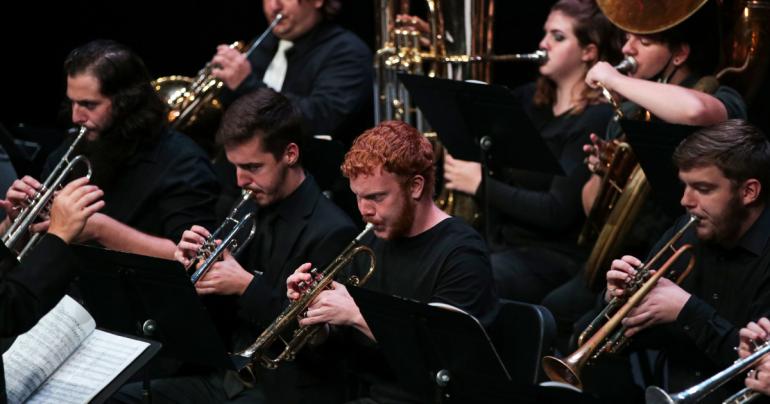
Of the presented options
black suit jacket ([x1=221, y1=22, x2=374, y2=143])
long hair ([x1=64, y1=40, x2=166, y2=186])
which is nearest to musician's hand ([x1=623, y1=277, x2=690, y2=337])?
long hair ([x1=64, y1=40, x2=166, y2=186])

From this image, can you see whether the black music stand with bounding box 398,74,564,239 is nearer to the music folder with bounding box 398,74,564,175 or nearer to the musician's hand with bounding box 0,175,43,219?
the music folder with bounding box 398,74,564,175

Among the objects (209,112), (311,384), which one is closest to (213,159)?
(209,112)

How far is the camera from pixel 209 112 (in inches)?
209

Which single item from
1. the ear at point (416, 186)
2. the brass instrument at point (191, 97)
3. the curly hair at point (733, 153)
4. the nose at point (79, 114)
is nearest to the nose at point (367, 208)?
the ear at point (416, 186)

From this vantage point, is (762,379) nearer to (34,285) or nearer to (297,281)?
(297,281)

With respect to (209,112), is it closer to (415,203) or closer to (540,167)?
(540,167)

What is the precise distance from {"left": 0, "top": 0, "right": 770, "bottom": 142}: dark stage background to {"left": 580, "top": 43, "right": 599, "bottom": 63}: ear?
1474 mm

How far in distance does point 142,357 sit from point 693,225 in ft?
5.09

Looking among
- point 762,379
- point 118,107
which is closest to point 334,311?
point 762,379

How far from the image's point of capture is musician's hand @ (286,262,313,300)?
3461mm

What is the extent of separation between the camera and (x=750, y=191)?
338cm

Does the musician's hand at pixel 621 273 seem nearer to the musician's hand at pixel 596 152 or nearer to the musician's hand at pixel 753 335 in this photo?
the musician's hand at pixel 753 335

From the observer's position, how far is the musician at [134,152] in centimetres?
423

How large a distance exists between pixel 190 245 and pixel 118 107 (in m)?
0.83
